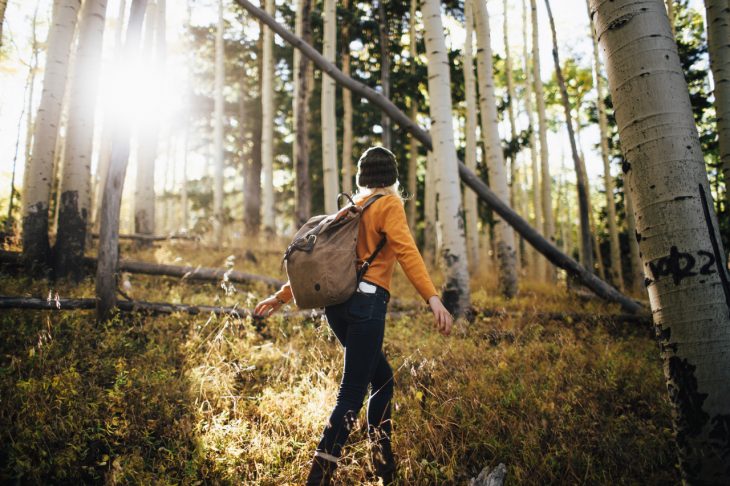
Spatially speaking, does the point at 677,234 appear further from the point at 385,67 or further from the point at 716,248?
the point at 385,67

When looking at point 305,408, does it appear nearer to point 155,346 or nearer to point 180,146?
point 155,346

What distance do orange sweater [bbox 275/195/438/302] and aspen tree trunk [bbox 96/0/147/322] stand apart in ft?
11.2

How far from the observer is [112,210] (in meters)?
4.30

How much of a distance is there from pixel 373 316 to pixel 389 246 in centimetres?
42

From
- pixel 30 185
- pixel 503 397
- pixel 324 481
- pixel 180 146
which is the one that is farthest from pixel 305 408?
pixel 180 146

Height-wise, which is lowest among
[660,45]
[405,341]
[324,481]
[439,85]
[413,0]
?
[324,481]

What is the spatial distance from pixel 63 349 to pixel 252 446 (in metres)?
2.30

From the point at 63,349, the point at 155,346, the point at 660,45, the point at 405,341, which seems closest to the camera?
the point at 660,45

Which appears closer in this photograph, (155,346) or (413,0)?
(155,346)

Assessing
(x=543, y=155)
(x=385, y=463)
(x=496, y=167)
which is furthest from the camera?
(x=543, y=155)

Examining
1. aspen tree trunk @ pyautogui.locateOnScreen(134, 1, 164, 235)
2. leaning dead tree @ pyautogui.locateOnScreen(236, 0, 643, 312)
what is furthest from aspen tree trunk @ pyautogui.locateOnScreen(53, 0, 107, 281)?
aspen tree trunk @ pyautogui.locateOnScreen(134, 1, 164, 235)

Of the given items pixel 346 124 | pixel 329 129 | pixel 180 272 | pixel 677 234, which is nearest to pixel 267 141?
pixel 346 124

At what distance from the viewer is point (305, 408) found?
122 inches

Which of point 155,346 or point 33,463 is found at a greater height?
point 155,346
